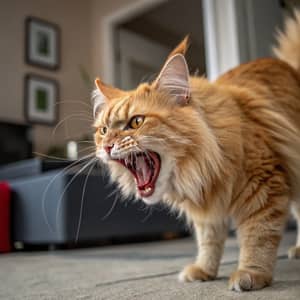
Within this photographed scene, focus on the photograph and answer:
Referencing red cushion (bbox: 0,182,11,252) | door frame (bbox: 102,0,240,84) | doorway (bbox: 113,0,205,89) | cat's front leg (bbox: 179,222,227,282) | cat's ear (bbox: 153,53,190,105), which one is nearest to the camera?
cat's ear (bbox: 153,53,190,105)

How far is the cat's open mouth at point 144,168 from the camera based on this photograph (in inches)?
41.3

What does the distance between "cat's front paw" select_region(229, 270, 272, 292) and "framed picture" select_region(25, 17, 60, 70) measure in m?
3.44

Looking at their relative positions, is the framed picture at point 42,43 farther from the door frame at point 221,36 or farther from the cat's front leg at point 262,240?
the cat's front leg at point 262,240

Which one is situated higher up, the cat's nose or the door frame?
the door frame

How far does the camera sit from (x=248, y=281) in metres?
0.96

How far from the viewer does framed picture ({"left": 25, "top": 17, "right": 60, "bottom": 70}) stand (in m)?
3.94

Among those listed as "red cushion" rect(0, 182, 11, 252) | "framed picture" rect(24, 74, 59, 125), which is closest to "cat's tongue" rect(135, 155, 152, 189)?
"red cushion" rect(0, 182, 11, 252)

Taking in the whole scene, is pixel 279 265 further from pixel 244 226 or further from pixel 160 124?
pixel 160 124

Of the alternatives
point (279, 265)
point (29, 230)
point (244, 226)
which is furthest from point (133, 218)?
point (244, 226)

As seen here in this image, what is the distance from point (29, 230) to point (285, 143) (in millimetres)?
1704

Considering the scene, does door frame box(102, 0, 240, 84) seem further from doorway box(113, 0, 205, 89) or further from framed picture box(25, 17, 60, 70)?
framed picture box(25, 17, 60, 70)

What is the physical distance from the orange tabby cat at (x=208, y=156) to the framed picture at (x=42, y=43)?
10.1 feet

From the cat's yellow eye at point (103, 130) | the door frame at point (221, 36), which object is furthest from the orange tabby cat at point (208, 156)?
the door frame at point (221, 36)

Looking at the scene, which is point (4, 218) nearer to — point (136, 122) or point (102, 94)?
point (102, 94)
